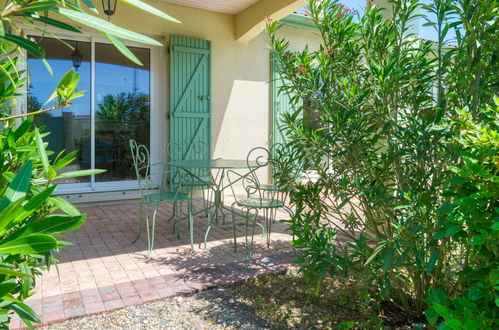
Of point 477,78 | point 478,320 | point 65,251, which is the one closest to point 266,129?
point 65,251

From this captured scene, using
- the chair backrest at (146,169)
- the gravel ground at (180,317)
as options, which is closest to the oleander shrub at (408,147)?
the gravel ground at (180,317)

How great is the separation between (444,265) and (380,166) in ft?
1.99

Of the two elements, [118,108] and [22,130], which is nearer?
[22,130]

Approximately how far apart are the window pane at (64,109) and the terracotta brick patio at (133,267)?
1578mm

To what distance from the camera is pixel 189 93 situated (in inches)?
237

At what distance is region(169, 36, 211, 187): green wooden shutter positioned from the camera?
5.86m

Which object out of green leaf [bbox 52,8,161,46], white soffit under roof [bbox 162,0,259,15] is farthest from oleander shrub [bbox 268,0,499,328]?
white soffit under roof [bbox 162,0,259,15]

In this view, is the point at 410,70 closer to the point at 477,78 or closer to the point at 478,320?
the point at 477,78

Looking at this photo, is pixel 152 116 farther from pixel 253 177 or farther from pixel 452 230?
pixel 452 230

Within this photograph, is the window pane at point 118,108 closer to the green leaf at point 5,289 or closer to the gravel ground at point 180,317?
the gravel ground at point 180,317

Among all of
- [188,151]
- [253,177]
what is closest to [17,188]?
[253,177]

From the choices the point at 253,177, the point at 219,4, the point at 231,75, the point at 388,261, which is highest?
the point at 219,4

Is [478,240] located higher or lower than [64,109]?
lower

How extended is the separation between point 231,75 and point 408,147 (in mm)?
5055
